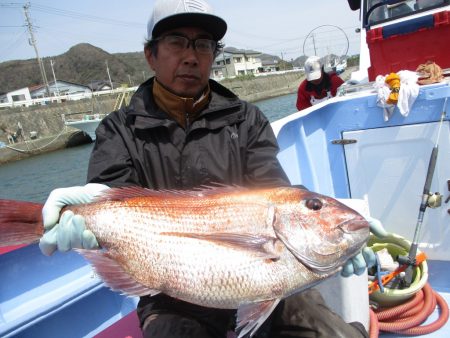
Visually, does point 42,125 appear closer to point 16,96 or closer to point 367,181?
point 16,96

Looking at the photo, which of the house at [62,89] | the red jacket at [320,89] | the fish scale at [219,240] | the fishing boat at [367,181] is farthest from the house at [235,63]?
the fish scale at [219,240]

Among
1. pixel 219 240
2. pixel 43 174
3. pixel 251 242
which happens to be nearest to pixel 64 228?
pixel 219 240

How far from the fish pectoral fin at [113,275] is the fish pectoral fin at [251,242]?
14.9 inches

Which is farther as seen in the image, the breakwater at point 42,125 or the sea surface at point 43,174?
the breakwater at point 42,125

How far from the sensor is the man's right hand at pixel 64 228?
6.07ft

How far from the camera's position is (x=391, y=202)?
389 cm

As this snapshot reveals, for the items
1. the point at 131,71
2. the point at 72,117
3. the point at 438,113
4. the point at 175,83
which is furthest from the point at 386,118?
the point at 131,71

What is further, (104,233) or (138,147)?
(138,147)

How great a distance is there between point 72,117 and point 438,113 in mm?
40151

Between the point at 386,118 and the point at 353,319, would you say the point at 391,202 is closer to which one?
the point at 386,118

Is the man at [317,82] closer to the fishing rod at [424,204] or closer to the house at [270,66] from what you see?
the fishing rod at [424,204]

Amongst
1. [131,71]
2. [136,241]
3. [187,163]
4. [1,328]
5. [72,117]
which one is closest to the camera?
[136,241]

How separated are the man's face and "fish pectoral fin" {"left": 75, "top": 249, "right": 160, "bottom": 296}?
1.14 m

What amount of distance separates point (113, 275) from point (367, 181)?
3026 mm
